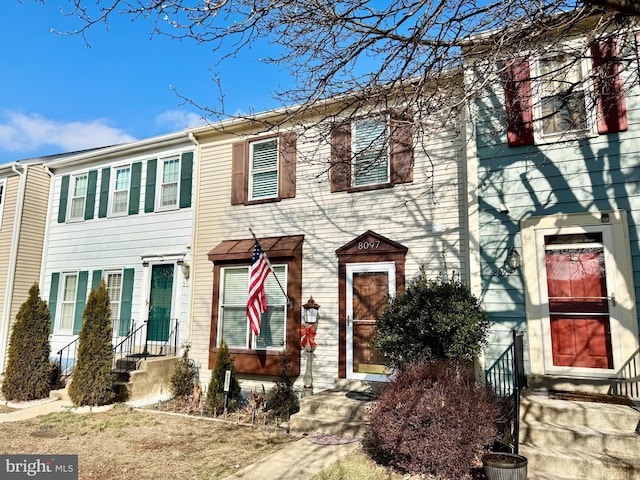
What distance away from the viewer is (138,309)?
10.8 metres

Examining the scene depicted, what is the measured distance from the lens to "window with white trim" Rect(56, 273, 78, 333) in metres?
12.0

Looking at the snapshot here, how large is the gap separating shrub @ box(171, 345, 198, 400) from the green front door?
1.43 m

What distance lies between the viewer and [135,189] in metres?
11.5

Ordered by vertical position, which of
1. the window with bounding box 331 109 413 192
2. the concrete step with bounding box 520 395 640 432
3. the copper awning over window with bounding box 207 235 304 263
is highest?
the window with bounding box 331 109 413 192

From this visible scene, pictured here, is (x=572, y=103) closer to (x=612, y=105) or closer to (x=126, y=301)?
(x=612, y=105)

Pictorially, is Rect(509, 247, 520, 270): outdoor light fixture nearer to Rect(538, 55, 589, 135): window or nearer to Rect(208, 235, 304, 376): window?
Rect(538, 55, 589, 135): window

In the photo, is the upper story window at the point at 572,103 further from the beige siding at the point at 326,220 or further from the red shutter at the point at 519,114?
the beige siding at the point at 326,220

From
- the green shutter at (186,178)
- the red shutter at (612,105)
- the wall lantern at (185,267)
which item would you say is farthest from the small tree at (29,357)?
the red shutter at (612,105)

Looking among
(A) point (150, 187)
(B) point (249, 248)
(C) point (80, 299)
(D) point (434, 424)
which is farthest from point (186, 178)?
(D) point (434, 424)

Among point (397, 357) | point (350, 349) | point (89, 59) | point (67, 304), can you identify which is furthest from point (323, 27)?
point (67, 304)

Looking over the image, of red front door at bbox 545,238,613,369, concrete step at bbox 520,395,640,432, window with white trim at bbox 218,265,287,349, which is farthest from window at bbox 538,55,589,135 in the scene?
window with white trim at bbox 218,265,287,349

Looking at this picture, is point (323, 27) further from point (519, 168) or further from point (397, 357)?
point (397, 357)

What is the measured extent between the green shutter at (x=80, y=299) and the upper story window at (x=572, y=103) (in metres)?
10.8

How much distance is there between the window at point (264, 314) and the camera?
8.70m
